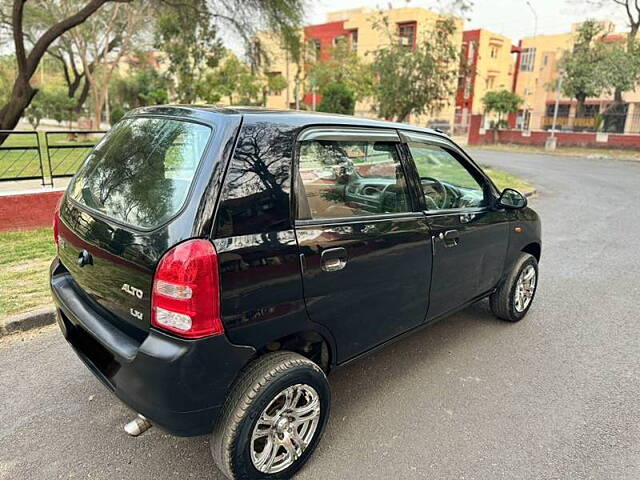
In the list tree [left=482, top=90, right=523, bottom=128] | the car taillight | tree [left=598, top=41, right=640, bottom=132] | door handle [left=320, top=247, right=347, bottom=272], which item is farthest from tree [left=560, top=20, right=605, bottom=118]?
the car taillight

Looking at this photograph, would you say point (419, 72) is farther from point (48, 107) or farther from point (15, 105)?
point (48, 107)

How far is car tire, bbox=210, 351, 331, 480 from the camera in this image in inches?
82.7

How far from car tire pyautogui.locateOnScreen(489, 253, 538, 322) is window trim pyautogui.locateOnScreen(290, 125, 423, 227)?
5.01 ft

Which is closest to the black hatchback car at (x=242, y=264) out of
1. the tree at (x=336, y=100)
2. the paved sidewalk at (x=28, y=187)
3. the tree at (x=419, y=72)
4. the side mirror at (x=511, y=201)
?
the side mirror at (x=511, y=201)

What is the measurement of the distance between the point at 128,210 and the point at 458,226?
214 cm

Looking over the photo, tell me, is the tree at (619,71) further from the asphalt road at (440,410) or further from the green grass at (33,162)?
the green grass at (33,162)

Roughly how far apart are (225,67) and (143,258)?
3295 centimetres

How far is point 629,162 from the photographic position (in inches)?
881

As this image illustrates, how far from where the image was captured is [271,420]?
7.36 ft

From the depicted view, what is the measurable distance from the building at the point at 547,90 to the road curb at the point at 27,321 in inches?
1494

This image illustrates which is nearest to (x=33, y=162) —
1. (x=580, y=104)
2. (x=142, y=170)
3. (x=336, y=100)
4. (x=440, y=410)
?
(x=142, y=170)

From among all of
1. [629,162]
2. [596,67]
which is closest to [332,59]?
[596,67]

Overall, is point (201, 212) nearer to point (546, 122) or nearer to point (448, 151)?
point (448, 151)

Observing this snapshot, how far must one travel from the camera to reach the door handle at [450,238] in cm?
309
